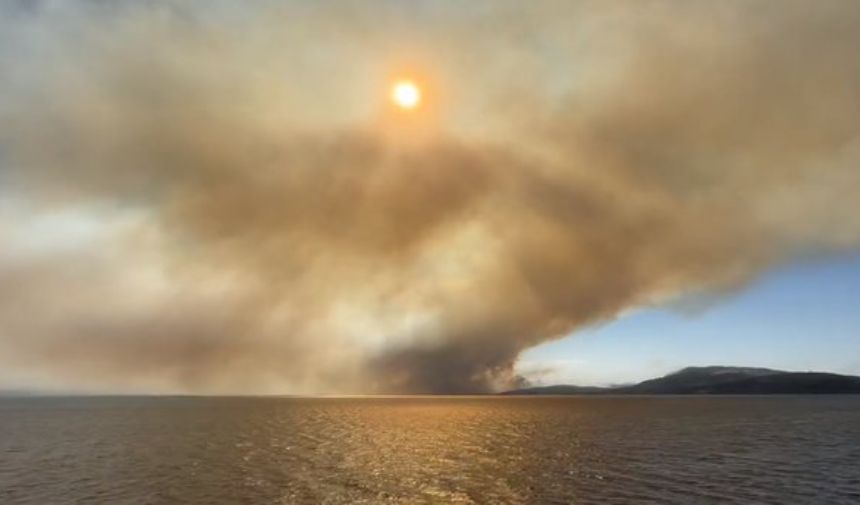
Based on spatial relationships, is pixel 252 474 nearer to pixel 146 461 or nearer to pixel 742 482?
pixel 146 461

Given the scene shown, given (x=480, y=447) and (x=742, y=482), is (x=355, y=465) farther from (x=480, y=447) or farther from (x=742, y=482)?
(x=742, y=482)

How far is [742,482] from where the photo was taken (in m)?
62.2

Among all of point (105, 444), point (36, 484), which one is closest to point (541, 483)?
point (36, 484)

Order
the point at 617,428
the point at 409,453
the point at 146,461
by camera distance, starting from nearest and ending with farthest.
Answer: the point at 146,461 < the point at 409,453 < the point at 617,428

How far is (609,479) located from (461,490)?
18362mm

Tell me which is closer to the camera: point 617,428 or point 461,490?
point 461,490

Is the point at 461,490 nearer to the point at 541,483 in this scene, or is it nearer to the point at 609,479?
the point at 541,483

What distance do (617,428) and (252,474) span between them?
10408cm

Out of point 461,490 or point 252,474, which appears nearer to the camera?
point 461,490

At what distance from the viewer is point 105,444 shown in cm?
10819

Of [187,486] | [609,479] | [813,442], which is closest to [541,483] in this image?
[609,479]

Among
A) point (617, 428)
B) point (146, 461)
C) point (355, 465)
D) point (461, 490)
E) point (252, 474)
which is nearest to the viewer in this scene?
point (461, 490)

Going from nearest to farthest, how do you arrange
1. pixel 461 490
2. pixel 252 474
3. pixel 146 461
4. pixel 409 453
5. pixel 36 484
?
pixel 461 490 → pixel 36 484 → pixel 252 474 → pixel 146 461 → pixel 409 453

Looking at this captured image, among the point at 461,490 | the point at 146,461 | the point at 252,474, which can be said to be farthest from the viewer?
the point at 146,461
